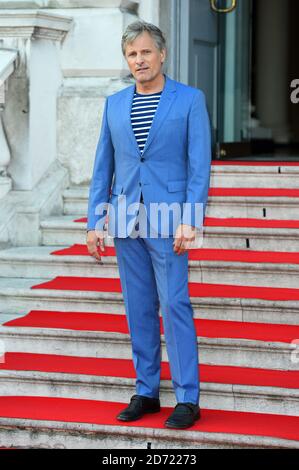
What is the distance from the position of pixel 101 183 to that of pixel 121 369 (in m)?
1.00

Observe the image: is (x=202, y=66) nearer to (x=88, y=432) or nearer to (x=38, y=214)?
(x=38, y=214)

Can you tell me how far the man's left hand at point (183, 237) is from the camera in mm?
4742

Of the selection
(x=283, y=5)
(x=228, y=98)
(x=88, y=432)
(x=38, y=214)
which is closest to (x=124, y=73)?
(x=38, y=214)

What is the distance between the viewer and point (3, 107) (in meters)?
6.99

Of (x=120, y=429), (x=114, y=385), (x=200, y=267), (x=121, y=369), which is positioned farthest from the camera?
(x=200, y=267)

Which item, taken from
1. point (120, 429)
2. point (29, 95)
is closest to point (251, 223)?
point (29, 95)

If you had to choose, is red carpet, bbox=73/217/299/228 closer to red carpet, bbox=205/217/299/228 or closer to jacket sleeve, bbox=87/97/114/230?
red carpet, bbox=205/217/299/228

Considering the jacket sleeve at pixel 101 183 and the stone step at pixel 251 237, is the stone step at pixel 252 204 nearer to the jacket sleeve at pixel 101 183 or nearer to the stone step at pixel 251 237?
the stone step at pixel 251 237

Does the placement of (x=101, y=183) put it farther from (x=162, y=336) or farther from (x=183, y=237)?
(x=162, y=336)

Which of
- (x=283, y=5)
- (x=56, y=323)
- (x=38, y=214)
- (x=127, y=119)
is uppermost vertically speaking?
(x=283, y=5)

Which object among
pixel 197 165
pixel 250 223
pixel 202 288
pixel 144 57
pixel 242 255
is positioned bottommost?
pixel 202 288

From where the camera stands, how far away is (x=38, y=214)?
699 cm

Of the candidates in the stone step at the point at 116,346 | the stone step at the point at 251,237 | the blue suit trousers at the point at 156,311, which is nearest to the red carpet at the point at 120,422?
the blue suit trousers at the point at 156,311
